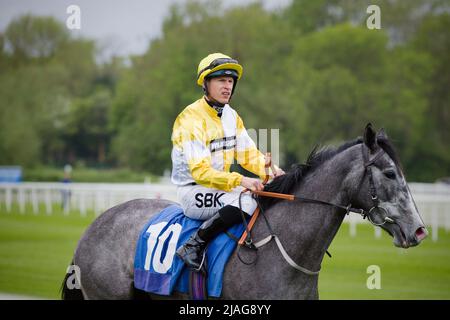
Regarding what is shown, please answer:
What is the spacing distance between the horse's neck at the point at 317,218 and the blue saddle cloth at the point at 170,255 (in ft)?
1.20

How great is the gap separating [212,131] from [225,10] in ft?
118

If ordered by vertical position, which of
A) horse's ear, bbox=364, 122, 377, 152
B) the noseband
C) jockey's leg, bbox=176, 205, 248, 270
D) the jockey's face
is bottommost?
jockey's leg, bbox=176, 205, 248, 270

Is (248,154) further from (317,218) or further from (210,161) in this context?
(317,218)

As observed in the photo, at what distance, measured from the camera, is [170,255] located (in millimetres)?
5004

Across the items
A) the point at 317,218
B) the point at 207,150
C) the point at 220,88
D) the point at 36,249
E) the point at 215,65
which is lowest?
the point at 36,249

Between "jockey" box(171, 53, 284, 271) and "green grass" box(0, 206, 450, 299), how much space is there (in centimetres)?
436

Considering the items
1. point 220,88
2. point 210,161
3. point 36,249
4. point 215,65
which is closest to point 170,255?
point 210,161

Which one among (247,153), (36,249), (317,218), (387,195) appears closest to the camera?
(387,195)

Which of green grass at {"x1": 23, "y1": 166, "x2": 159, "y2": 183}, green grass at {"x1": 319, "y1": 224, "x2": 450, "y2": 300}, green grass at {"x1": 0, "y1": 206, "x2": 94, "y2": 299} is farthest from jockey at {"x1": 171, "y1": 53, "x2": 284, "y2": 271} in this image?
green grass at {"x1": 23, "y1": 166, "x2": 159, "y2": 183}

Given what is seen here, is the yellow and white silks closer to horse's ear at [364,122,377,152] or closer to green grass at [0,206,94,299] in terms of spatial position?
horse's ear at [364,122,377,152]

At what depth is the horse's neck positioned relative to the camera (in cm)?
459

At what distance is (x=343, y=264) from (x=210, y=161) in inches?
305

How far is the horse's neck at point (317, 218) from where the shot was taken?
15.1ft

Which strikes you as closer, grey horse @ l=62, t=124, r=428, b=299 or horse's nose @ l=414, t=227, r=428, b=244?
horse's nose @ l=414, t=227, r=428, b=244
